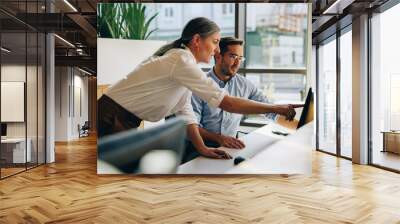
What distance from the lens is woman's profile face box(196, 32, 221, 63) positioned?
21.0ft

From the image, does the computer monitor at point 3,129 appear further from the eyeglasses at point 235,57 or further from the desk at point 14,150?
the eyeglasses at point 235,57

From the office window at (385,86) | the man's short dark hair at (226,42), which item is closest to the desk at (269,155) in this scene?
the man's short dark hair at (226,42)

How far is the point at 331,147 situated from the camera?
10.6 meters

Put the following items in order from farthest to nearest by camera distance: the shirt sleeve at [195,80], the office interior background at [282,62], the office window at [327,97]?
the office window at [327,97], the office interior background at [282,62], the shirt sleeve at [195,80]

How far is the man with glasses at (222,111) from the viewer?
21.2 feet

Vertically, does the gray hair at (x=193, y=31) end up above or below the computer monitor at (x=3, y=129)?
above

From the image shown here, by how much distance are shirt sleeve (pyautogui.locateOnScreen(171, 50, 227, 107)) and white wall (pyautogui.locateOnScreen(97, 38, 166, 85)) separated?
531 millimetres

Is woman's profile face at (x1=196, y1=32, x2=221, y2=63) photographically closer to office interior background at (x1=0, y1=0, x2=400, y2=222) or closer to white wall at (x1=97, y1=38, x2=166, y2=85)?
office interior background at (x1=0, y1=0, x2=400, y2=222)

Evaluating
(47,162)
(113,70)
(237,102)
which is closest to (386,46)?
(237,102)

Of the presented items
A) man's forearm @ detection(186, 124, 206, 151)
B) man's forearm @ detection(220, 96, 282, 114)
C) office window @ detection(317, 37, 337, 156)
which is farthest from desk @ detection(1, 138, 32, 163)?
office window @ detection(317, 37, 337, 156)

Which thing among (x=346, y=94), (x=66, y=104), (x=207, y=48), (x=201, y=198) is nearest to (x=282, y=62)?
(x=207, y=48)

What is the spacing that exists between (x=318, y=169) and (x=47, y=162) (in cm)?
556

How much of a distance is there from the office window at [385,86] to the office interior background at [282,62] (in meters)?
0.02

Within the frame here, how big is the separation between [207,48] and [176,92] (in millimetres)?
855
